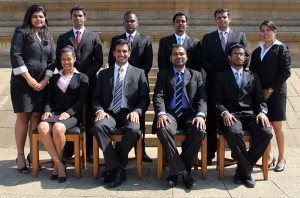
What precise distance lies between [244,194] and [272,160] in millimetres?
1331

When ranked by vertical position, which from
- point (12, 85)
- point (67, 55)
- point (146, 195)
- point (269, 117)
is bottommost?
point (146, 195)

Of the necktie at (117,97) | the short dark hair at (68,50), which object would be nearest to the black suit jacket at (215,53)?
the necktie at (117,97)

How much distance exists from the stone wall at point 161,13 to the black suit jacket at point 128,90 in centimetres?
555

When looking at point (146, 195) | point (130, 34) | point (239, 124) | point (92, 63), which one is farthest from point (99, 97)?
point (239, 124)

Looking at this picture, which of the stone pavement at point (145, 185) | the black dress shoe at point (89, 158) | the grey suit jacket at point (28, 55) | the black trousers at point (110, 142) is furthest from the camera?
the black dress shoe at point (89, 158)

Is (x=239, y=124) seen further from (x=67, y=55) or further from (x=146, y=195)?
(x=67, y=55)

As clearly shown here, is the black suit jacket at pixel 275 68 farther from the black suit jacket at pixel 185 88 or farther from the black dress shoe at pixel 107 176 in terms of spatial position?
the black dress shoe at pixel 107 176

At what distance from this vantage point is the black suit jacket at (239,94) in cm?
470

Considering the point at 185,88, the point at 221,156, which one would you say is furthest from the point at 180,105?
the point at 221,156

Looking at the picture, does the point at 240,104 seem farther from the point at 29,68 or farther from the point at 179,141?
the point at 29,68

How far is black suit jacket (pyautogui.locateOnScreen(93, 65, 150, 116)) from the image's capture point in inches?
190

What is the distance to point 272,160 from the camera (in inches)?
200

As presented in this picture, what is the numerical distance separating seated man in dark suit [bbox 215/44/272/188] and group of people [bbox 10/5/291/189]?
13mm

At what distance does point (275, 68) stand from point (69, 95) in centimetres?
292
